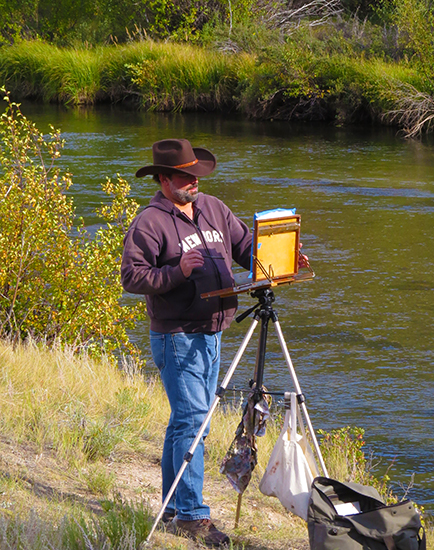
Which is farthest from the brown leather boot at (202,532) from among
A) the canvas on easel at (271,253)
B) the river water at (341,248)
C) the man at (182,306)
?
the river water at (341,248)

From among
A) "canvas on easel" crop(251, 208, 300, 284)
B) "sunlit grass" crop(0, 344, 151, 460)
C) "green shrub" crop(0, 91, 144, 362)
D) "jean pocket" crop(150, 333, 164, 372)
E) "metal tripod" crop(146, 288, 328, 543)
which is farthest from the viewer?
"green shrub" crop(0, 91, 144, 362)

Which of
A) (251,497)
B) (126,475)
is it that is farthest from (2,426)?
(251,497)

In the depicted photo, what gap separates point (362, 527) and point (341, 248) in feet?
28.2

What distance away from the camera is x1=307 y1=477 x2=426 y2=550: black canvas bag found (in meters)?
3.27

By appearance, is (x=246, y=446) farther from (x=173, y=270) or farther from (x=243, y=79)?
(x=243, y=79)

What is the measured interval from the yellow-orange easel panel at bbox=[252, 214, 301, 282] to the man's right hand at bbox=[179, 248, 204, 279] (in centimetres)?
24

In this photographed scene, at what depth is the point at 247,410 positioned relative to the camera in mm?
3746

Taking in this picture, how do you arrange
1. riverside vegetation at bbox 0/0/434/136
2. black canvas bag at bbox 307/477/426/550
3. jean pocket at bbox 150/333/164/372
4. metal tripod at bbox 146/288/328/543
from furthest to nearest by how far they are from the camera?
riverside vegetation at bbox 0/0/434/136 < jean pocket at bbox 150/333/164/372 < metal tripod at bbox 146/288/328/543 < black canvas bag at bbox 307/477/426/550

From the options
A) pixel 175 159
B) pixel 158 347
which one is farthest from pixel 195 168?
pixel 158 347

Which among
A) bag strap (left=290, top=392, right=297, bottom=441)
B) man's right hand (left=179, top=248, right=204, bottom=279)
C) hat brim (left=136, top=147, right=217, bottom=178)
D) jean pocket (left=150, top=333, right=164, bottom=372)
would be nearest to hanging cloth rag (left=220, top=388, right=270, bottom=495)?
bag strap (left=290, top=392, right=297, bottom=441)

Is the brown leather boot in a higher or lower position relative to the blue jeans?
lower

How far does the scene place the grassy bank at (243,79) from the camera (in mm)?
20719

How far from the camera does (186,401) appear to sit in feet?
12.2

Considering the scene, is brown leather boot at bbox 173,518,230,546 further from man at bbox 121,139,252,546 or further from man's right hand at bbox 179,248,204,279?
man's right hand at bbox 179,248,204,279
